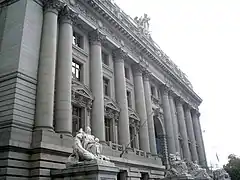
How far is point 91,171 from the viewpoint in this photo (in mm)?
15594

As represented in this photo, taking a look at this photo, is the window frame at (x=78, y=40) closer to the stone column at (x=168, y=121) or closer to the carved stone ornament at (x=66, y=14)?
the carved stone ornament at (x=66, y=14)

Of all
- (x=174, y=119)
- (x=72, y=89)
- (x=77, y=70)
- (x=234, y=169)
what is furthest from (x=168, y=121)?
(x=234, y=169)

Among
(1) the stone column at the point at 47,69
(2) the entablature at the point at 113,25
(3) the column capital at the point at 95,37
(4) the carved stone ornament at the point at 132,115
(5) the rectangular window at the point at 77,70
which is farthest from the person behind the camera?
(4) the carved stone ornament at the point at 132,115

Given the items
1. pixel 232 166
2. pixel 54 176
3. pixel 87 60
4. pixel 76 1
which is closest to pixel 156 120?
pixel 87 60

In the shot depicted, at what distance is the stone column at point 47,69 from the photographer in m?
20.4

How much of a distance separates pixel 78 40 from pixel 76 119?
881 centimetres

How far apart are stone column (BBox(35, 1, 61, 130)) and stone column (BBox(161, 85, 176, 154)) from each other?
80.4ft

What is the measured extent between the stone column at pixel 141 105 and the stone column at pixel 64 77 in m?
13.3

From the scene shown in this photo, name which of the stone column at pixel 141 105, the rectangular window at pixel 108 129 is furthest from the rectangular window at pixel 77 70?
the stone column at pixel 141 105

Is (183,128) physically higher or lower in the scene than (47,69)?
higher

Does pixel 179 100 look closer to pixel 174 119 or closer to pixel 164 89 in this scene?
pixel 174 119

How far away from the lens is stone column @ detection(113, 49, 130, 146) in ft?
97.9

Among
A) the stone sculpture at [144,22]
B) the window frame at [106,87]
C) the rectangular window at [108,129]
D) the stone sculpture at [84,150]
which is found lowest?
the stone sculpture at [84,150]

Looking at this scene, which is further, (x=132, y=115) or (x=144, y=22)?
(x=144, y=22)
